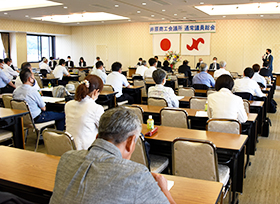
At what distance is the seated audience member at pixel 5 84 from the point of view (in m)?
8.45

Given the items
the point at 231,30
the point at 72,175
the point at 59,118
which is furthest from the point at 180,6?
the point at 72,175

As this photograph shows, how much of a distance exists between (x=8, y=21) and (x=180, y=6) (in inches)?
379

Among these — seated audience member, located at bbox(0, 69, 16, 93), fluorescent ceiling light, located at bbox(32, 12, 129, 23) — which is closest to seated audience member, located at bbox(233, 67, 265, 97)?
seated audience member, located at bbox(0, 69, 16, 93)

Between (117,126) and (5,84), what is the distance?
8.14m

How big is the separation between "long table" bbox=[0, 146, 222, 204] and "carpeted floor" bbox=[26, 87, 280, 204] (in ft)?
4.92

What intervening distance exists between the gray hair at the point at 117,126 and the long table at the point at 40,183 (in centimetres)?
63

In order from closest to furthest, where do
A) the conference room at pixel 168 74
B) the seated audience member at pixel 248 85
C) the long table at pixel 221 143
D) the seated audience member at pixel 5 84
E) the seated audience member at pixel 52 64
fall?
the conference room at pixel 168 74 → the long table at pixel 221 143 → the seated audience member at pixel 248 85 → the seated audience member at pixel 5 84 → the seated audience member at pixel 52 64

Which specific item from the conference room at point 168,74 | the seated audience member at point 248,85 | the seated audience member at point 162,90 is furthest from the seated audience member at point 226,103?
the seated audience member at point 248,85

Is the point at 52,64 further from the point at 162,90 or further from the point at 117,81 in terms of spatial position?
the point at 162,90

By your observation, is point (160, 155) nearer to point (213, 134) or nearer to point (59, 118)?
point (213, 134)

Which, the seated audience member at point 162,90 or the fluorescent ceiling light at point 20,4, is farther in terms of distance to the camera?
the fluorescent ceiling light at point 20,4

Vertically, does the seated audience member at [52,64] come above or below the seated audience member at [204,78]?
above

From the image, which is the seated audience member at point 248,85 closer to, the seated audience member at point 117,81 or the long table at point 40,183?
the seated audience member at point 117,81

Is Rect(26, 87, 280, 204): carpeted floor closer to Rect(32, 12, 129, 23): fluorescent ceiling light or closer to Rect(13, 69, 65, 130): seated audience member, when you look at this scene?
Rect(13, 69, 65, 130): seated audience member
